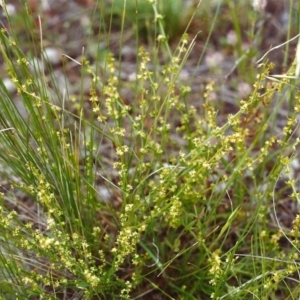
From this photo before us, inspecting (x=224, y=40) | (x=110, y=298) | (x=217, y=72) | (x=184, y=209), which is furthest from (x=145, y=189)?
(x=224, y=40)

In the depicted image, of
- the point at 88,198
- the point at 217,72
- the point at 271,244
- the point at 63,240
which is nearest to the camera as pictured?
the point at 63,240

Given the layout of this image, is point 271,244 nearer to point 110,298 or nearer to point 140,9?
point 110,298

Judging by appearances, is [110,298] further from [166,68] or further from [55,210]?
[166,68]

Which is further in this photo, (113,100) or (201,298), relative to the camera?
(201,298)

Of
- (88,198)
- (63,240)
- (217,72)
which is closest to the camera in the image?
(63,240)

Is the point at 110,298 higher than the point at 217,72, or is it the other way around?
the point at 217,72

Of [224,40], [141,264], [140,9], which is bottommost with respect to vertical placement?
[141,264]

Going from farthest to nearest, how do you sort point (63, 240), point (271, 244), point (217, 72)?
point (217, 72) → point (271, 244) → point (63, 240)

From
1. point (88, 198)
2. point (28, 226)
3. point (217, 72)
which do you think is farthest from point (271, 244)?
point (217, 72)

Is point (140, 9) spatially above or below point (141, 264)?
above
